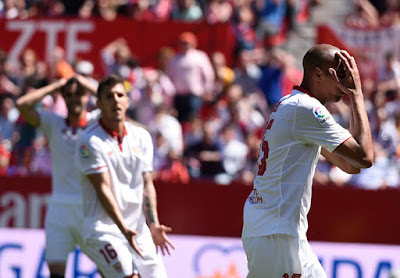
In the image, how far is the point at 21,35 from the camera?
621 inches

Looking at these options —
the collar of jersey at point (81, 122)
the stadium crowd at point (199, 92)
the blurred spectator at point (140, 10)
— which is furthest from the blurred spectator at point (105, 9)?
the collar of jersey at point (81, 122)

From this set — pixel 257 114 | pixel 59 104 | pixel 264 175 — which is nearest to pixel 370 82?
pixel 257 114

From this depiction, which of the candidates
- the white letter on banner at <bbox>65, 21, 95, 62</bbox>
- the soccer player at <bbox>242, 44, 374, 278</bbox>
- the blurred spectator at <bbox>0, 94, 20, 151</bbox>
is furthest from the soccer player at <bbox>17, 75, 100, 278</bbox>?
the white letter on banner at <bbox>65, 21, 95, 62</bbox>

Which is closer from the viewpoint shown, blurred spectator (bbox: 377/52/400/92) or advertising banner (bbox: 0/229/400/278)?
advertising banner (bbox: 0/229/400/278)

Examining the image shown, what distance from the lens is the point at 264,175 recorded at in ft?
19.0

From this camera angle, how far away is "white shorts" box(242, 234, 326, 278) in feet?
18.7

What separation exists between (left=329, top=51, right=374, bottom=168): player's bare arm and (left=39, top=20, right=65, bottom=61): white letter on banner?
35.4 ft

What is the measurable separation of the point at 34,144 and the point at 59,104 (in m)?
0.83

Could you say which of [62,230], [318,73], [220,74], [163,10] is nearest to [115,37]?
[163,10]

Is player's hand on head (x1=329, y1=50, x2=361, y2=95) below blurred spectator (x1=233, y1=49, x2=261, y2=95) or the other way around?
the other way around

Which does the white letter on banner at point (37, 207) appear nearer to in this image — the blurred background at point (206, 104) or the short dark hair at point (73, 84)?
the blurred background at point (206, 104)

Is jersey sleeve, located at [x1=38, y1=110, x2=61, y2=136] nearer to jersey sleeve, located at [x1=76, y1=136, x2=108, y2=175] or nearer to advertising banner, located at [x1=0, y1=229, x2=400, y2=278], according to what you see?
jersey sleeve, located at [x1=76, y1=136, x2=108, y2=175]

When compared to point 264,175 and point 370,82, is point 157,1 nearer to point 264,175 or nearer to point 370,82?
point 370,82

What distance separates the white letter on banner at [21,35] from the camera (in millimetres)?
15742
